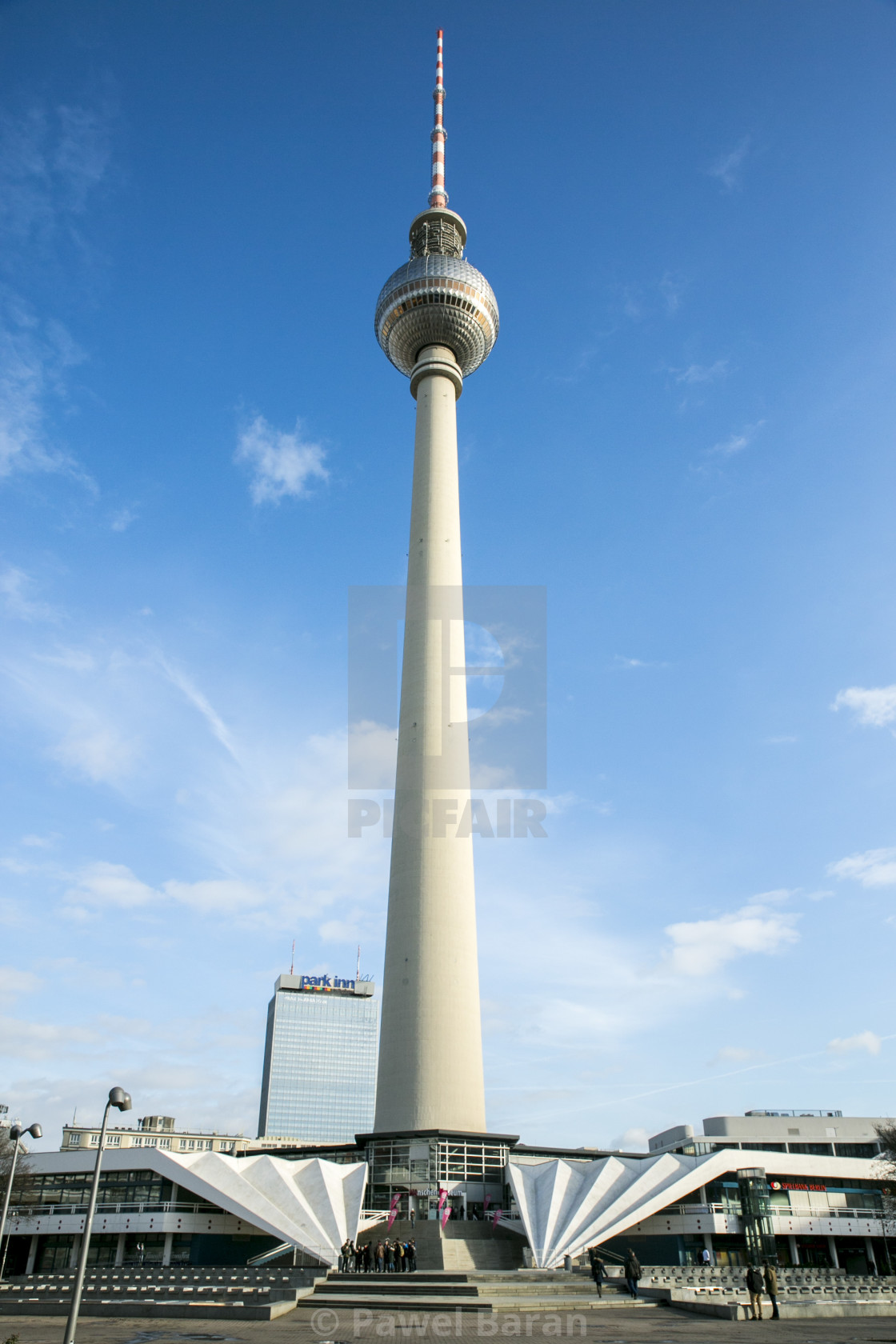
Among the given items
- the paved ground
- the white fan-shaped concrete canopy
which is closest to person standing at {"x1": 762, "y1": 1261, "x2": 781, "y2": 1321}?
the paved ground

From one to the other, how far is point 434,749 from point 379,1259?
3042cm

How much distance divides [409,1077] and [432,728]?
21159mm

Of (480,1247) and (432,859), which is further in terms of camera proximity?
(432,859)

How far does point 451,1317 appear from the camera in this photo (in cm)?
2528

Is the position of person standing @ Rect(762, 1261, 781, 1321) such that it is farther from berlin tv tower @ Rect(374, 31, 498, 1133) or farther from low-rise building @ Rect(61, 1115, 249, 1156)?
low-rise building @ Rect(61, 1115, 249, 1156)

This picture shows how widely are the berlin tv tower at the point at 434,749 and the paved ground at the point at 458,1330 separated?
83.6 feet

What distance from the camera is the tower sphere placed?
252ft

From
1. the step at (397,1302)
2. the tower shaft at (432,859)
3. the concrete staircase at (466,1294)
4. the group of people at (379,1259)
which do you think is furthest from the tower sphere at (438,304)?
the step at (397,1302)

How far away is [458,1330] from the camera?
22.8m

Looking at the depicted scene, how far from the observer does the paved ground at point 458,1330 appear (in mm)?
20844

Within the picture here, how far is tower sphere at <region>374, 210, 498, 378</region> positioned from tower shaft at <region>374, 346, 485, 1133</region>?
10.1 m

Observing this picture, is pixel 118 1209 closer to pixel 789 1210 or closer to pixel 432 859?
pixel 432 859

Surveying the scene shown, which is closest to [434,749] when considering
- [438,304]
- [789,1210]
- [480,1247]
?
[480,1247]

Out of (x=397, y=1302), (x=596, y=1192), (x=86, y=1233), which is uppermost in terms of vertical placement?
(x=596, y=1192)
